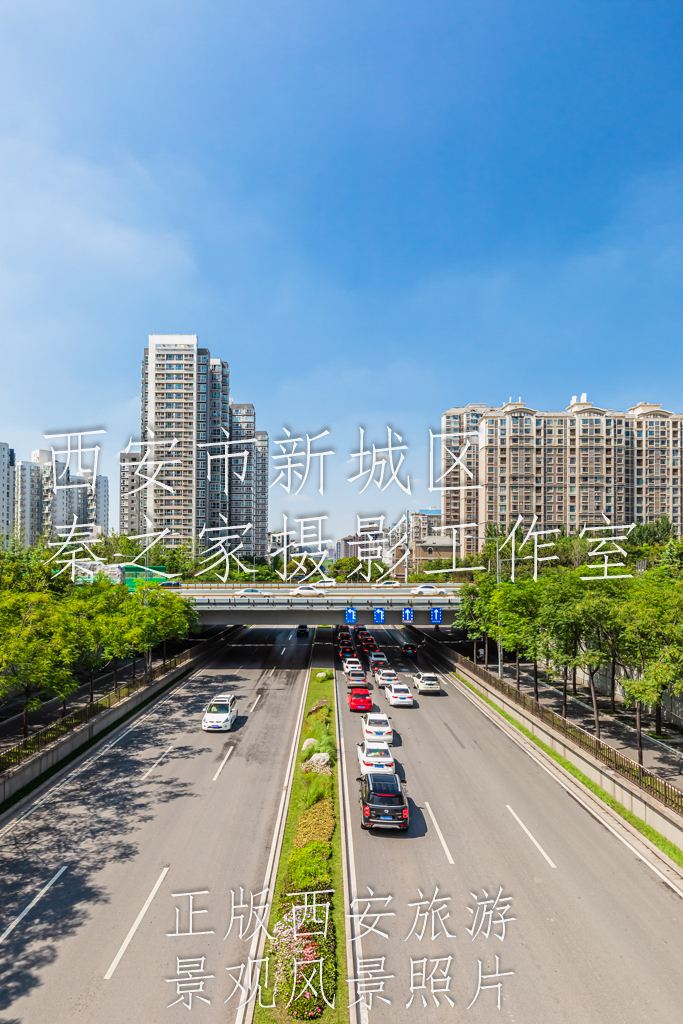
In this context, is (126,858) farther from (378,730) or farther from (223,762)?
(378,730)

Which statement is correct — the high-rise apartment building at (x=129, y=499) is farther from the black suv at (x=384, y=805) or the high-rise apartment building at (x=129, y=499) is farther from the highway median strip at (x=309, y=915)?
the black suv at (x=384, y=805)

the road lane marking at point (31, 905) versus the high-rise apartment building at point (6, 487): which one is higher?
the high-rise apartment building at point (6, 487)

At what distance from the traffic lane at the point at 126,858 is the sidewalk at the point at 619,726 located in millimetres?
17172

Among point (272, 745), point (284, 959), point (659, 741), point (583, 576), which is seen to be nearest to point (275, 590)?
point (272, 745)

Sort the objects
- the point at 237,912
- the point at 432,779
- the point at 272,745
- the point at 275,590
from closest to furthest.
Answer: the point at 237,912
the point at 432,779
the point at 272,745
the point at 275,590

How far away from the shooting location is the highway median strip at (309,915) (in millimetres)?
11164

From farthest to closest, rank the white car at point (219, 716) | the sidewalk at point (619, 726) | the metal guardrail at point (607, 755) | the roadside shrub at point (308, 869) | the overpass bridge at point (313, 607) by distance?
the overpass bridge at point (313, 607) → the white car at point (219, 716) → the sidewalk at point (619, 726) → the metal guardrail at point (607, 755) → the roadside shrub at point (308, 869)

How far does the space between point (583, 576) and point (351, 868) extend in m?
22.0

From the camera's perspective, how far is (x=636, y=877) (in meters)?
16.6

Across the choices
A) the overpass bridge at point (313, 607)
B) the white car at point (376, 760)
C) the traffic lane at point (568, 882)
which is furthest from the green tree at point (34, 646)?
the overpass bridge at point (313, 607)

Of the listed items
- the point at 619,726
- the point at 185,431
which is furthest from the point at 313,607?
the point at 185,431

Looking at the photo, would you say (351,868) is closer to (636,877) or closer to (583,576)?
(636,877)

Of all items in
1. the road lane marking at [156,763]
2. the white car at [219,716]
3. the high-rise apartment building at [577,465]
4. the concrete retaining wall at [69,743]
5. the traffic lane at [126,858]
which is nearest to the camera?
the traffic lane at [126,858]

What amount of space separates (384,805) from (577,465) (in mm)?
134019
